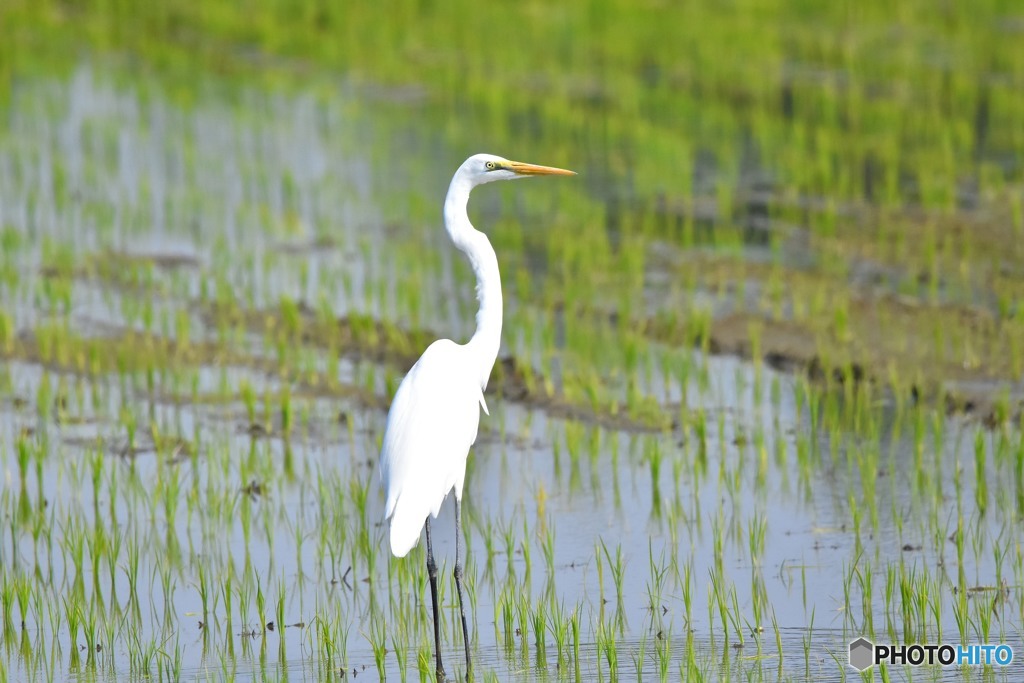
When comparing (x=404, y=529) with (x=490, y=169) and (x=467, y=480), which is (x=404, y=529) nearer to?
(x=490, y=169)

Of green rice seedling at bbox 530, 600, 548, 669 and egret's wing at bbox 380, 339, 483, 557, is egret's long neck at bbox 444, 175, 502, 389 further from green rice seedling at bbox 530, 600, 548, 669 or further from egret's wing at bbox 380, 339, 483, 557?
green rice seedling at bbox 530, 600, 548, 669

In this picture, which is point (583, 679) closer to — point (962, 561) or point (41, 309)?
point (962, 561)

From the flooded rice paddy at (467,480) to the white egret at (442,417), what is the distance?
43 centimetres

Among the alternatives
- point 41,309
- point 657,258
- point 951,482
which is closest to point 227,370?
point 41,309

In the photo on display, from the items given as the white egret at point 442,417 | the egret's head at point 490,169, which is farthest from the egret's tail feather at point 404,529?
the egret's head at point 490,169

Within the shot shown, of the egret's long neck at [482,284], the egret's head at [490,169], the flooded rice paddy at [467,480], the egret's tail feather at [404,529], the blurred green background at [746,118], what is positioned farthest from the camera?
the blurred green background at [746,118]

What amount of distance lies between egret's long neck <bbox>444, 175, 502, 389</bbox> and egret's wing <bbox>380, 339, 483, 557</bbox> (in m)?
0.08

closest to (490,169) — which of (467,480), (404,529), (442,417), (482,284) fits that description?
(482,284)

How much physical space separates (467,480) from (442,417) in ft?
6.03

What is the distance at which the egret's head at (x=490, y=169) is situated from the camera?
5.63 metres

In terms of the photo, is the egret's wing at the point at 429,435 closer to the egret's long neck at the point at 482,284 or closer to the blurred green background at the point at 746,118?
the egret's long neck at the point at 482,284

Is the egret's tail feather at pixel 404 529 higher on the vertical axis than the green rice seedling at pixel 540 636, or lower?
higher

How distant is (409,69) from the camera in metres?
17.6

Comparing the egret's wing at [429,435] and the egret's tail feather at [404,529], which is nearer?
the egret's tail feather at [404,529]
